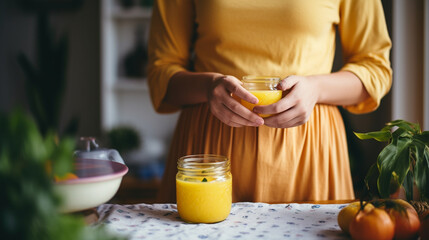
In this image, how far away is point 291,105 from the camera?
34.4 inches

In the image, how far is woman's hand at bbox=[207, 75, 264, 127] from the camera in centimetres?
85

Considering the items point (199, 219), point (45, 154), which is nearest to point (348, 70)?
point (199, 219)

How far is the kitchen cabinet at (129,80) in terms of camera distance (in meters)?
2.77

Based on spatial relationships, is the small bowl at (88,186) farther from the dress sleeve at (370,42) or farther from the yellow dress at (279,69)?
the dress sleeve at (370,42)

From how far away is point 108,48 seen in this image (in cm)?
275

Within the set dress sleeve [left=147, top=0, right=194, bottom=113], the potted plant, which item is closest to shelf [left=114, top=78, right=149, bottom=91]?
dress sleeve [left=147, top=0, right=194, bottom=113]

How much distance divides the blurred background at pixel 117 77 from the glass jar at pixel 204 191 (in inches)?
49.2

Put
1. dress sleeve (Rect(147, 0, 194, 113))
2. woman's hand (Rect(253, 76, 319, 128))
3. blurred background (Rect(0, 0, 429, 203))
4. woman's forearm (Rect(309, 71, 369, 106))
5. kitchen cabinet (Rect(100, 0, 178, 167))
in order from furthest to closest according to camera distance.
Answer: kitchen cabinet (Rect(100, 0, 178, 167)), blurred background (Rect(0, 0, 429, 203)), dress sleeve (Rect(147, 0, 194, 113)), woman's forearm (Rect(309, 71, 369, 106)), woman's hand (Rect(253, 76, 319, 128))

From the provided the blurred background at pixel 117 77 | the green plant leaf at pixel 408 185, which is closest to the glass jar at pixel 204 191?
the green plant leaf at pixel 408 185

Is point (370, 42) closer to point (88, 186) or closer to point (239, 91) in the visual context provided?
point (239, 91)

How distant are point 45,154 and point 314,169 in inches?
30.6

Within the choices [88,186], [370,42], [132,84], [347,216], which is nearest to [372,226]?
[347,216]

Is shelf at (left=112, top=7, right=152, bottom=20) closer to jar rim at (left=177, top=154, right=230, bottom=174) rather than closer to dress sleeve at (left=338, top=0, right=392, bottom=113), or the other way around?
dress sleeve at (left=338, top=0, right=392, bottom=113)

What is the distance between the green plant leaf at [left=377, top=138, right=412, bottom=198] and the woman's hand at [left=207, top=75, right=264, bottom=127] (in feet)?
0.84
